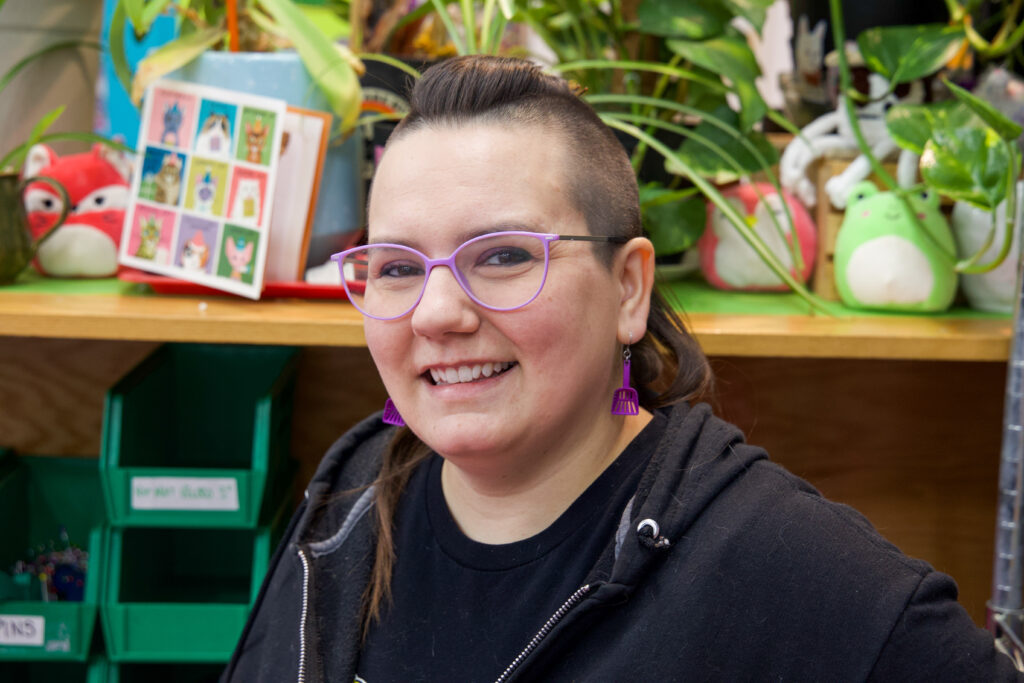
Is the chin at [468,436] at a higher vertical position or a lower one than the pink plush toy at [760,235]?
lower

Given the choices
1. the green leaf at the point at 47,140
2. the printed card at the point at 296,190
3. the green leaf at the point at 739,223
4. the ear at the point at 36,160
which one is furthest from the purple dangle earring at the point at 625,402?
the ear at the point at 36,160

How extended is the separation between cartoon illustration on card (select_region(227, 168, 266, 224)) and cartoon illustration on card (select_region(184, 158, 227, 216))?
14 mm

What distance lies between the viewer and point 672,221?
1342mm

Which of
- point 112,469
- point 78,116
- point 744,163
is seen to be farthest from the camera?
point 78,116

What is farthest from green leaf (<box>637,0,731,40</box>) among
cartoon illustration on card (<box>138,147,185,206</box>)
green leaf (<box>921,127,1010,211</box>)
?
cartoon illustration on card (<box>138,147,185,206</box>)

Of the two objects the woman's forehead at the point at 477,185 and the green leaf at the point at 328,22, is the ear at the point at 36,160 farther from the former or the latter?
the woman's forehead at the point at 477,185

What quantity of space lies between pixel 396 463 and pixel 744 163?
2.12 feet

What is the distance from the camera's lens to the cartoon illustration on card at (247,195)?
49.8 inches

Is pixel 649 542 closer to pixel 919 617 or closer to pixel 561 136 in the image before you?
pixel 919 617

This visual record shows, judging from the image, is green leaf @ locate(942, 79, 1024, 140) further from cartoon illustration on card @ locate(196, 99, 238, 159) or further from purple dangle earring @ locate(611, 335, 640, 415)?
cartoon illustration on card @ locate(196, 99, 238, 159)

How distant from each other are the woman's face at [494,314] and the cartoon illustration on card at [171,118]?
54cm

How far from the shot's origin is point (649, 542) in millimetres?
806

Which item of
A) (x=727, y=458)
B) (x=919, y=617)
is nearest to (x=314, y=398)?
(x=727, y=458)

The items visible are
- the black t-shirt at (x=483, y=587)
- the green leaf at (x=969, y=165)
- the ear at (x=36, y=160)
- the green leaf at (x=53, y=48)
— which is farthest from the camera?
the green leaf at (x=53, y=48)
